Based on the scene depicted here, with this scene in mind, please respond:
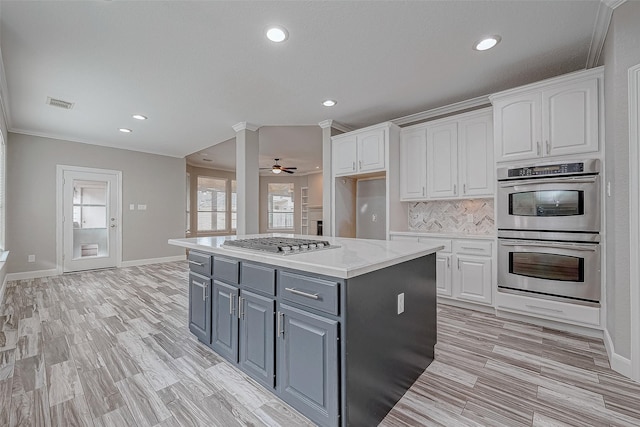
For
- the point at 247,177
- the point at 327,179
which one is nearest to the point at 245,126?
the point at 247,177

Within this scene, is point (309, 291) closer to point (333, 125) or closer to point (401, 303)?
point (401, 303)

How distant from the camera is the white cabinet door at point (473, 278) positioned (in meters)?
3.09

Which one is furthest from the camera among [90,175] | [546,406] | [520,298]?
[90,175]

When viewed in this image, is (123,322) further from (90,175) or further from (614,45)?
(614,45)

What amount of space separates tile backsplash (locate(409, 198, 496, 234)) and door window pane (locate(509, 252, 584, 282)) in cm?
75

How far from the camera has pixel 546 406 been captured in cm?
163

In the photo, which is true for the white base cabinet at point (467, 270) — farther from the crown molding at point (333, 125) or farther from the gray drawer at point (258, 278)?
the crown molding at point (333, 125)

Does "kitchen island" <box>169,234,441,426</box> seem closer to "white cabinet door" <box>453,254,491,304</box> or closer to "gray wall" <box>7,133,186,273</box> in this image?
"white cabinet door" <box>453,254,491,304</box>

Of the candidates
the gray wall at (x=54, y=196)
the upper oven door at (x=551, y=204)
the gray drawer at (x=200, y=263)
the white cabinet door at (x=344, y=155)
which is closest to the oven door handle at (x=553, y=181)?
the upper oven door at (x=551, y=204)

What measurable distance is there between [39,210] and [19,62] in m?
3.42

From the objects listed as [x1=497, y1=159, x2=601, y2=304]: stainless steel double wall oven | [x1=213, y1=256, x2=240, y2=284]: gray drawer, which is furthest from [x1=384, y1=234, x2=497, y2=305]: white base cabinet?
[x1=213, y1=256, x2=240, y2=284]: gray drawer

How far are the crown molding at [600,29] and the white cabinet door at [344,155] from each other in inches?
101

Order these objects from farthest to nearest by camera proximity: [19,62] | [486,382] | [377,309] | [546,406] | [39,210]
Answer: [39,210]
[19,62]
[486,382]
[546,406]
[377,309]

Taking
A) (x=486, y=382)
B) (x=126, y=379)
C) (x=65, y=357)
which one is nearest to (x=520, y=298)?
(x=486, y=382)
